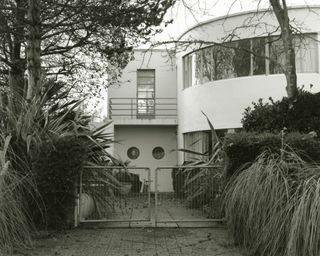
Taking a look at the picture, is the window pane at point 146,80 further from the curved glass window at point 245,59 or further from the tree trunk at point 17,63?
the tree trunk at point 17,63

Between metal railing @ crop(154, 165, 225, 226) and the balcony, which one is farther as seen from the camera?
the balcony

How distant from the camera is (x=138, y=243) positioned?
800 cm

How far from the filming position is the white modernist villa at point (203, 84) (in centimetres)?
1675

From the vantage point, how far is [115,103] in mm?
22594

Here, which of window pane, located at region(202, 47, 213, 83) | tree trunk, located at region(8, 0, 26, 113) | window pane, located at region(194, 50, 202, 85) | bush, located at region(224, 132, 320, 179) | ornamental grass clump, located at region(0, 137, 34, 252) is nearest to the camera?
ornamental grass clump, located at region(0, 137, 34, 252)

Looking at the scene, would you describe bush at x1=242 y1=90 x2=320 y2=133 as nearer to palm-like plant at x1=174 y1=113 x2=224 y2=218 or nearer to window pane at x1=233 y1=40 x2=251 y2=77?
palm-like plant at x1=174 y1=113 x2=224 y2=218

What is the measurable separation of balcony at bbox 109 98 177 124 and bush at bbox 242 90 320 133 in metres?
11.2

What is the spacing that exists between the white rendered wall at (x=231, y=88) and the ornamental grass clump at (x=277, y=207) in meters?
9.57

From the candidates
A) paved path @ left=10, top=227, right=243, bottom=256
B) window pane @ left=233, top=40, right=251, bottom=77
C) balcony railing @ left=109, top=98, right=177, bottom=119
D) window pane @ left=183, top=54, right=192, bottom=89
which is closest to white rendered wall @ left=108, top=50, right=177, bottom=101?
balcony railing @ left=109, top=98, right=177, bottom=119

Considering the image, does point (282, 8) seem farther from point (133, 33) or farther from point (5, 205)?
point (5, 205)

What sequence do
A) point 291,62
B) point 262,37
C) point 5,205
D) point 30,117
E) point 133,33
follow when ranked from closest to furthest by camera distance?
point 5,205 → point 30,117 → point 291,62 → point 133,33 → point 262,37

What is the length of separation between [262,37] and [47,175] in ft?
35.3

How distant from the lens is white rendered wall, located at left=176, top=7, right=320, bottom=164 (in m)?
16.7

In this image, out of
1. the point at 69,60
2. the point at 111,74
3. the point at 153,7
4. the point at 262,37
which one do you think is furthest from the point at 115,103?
the point at 153,7
